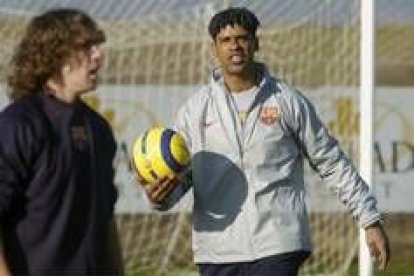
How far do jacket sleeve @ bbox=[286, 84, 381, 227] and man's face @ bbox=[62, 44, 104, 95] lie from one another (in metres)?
1.83

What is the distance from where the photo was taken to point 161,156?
6.16m

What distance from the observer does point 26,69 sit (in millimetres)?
4555

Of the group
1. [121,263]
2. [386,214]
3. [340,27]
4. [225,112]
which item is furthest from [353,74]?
[121,263]

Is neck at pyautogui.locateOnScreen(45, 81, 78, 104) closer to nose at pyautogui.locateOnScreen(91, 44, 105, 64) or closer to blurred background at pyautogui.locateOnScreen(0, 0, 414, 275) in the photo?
nose at pyautogui.locateOnScreen(91, 44, 105, 64)

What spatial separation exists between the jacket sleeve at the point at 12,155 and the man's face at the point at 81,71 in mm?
213

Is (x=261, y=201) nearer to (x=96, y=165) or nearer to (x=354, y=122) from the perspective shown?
(x=96, y=165)

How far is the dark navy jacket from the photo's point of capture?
4391 millimetres

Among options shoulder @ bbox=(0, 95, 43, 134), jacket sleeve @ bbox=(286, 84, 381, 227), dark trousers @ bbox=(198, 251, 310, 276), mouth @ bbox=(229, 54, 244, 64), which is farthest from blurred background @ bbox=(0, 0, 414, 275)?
shoulder @ bbox=(0, 95, 43, 134)

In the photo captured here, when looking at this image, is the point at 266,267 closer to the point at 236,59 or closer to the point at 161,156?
the point at 161,156

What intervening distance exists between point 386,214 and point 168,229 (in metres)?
2.24

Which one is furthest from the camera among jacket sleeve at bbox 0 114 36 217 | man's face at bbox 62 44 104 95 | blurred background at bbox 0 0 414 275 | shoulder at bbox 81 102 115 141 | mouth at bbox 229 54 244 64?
blurred background at bbox 0 0 414 275

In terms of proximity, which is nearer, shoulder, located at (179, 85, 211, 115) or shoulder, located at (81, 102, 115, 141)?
shoulder, located at (81, 102, 115, 141)

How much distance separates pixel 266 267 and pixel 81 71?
1.87 metres

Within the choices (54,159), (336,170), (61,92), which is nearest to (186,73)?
(336,170)
